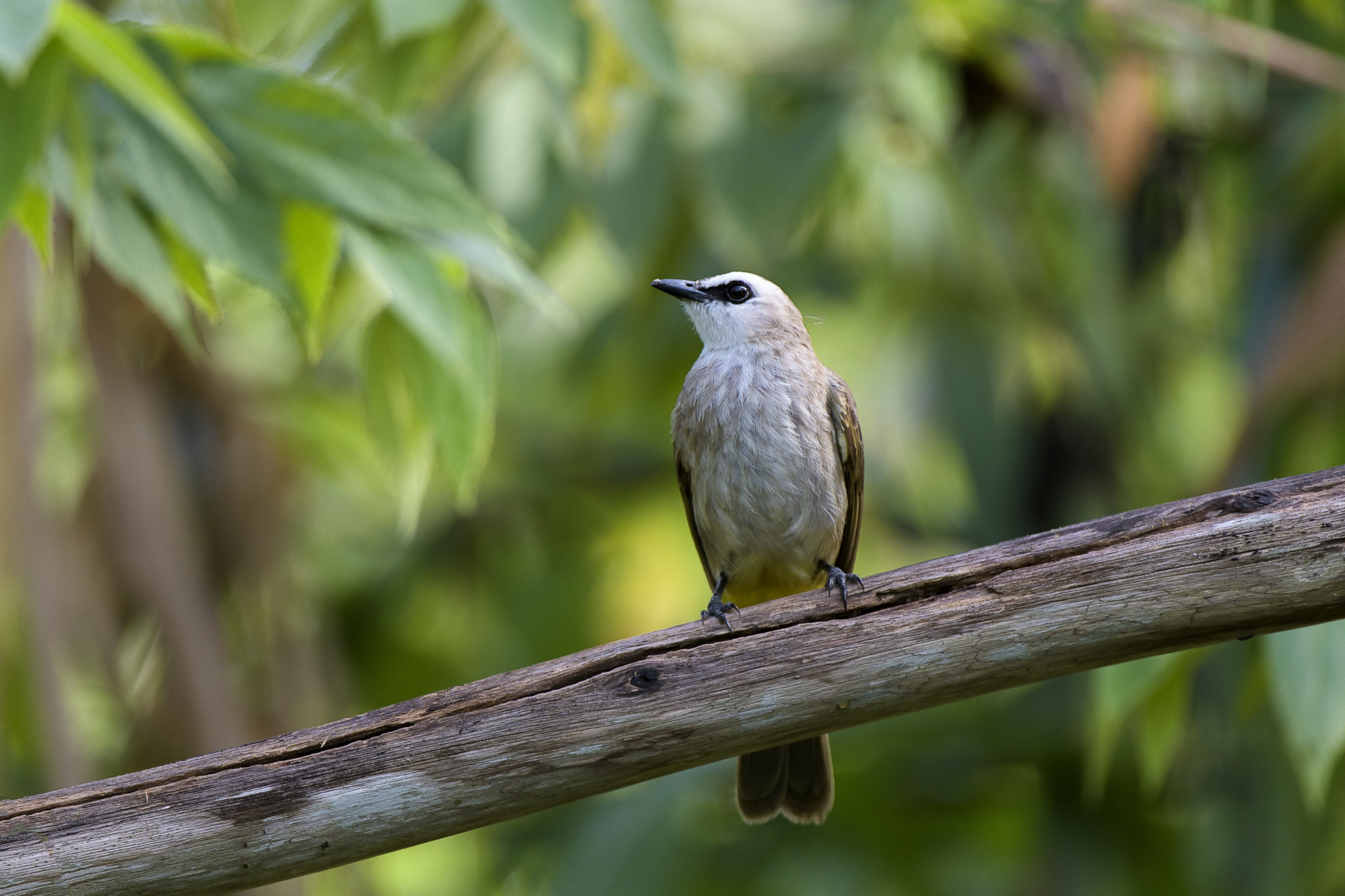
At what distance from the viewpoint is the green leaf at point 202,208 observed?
3094mm

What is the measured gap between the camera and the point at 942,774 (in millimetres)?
6844

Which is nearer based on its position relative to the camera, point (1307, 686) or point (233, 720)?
point (1307, 686)

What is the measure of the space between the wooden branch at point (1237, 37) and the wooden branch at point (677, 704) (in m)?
3.02

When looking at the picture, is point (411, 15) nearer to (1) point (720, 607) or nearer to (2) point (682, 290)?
(2) point (682, 290)

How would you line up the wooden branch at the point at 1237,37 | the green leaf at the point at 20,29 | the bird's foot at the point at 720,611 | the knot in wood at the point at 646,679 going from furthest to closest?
the wooden branch at the point at 1237,37, the bird's foot at the point at 720,611, the knot in wood at the point at 646,679, the green leaf at the point at 20,29

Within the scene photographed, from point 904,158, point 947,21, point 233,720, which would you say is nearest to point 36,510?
point 233,720

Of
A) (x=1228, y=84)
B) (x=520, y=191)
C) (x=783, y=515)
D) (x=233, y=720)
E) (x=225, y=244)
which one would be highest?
(x=1228, y=84)

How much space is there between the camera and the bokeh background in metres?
3.25

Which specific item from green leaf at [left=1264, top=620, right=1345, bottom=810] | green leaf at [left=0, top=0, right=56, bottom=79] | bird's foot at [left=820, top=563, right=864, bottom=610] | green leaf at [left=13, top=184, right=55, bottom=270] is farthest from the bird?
green leaf at [left=0, top=0, right=56, bottom=79]

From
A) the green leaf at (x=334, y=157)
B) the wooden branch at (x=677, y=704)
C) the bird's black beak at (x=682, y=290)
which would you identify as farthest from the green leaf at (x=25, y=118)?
the bird's black beak at (x=682, y=290)

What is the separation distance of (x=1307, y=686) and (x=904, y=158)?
4.26m

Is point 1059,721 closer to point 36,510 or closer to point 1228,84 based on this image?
point 1228,84

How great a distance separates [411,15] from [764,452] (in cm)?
178

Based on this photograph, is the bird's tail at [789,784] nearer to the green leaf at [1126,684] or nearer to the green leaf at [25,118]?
the green leaf at [1126,684]
